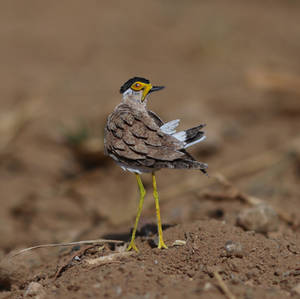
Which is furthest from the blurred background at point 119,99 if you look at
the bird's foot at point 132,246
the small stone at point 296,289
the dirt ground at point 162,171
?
the small stone at point 296,289

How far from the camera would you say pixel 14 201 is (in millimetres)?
6406

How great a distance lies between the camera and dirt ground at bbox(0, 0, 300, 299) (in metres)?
3.09

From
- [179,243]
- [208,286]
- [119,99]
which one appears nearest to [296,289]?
[208,286]

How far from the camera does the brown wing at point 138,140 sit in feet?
9.86

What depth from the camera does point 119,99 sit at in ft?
27.4

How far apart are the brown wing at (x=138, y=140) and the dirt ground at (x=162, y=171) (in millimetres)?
670

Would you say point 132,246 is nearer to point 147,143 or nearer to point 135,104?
point 147,143

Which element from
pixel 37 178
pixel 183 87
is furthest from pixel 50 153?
pixel 183 87

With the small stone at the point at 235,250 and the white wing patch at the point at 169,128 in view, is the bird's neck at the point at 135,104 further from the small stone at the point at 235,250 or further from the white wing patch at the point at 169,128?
the small stone at the point at 235,250

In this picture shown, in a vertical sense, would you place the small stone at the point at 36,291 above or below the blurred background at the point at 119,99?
below

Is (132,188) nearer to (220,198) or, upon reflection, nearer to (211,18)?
(220,198)

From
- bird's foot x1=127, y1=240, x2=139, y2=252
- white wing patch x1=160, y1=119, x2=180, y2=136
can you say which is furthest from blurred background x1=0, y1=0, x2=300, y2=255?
white wing patch x1=160, y1=119, x2=180, y2=136

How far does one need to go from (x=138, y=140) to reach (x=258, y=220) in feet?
4.72

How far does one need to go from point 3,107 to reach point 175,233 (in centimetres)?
588
